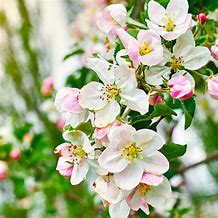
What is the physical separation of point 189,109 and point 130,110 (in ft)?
0.26

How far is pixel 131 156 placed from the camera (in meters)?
0.67

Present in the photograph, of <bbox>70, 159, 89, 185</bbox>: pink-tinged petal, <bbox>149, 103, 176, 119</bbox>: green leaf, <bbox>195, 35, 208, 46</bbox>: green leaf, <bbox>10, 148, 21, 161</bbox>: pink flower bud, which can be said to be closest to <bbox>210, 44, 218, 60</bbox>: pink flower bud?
<bbox>195, 35, 208, 46</bbox>: green leaf

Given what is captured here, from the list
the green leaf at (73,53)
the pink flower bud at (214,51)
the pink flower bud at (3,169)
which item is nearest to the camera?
the pink flower bud at (214,51)

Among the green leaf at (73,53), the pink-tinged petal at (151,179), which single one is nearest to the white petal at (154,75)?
the pink-tinged petal at (151,179)

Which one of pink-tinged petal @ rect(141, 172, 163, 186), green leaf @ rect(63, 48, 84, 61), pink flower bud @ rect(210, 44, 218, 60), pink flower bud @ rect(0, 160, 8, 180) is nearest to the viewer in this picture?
pink-tinged petal @ rect(141, 172, 163, 186)

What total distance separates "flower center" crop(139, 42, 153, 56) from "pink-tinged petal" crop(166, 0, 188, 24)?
7 centimetres

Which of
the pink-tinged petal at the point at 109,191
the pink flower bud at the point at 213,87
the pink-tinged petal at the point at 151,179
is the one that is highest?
the pink flower bud at the point at 213,87

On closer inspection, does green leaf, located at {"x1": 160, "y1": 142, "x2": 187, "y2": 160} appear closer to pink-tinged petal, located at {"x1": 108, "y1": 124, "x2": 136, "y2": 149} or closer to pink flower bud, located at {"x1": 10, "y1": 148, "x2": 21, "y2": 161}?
pink-tinged petal, located at {"x1": 108, "y1": 124, "x2": 136, "y2": 149}

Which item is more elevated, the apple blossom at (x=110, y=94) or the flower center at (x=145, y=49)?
the flower center at (x=145, y=49)

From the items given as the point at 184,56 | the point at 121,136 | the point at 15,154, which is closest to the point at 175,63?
the point at 184,56

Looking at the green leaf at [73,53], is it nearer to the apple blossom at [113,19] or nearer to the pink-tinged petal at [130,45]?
the apple blossom at [113,19]

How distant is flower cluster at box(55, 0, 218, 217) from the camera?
2.15ft

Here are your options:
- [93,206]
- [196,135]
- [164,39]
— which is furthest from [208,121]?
[164,39]

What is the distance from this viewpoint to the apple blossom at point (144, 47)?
667 mm
